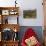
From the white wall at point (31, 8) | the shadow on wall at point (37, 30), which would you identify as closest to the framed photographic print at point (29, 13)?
the white wall at point (31, 8)

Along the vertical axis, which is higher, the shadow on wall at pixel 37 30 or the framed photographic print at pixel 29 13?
the framed photographic print at pixel 29 13

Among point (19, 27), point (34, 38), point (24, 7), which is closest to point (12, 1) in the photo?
point (24, 7)

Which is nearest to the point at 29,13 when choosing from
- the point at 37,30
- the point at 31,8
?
the point at 31,8

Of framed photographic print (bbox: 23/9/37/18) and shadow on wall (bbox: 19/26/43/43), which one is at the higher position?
framed photographic print (bbox: 23/9/37/18)

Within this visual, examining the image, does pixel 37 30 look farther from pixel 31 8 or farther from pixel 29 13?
pixel 31 8

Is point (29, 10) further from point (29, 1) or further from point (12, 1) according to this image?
point (12, 1)

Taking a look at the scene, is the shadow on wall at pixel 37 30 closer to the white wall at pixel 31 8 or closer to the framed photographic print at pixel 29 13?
the white wall at pixel 31 8

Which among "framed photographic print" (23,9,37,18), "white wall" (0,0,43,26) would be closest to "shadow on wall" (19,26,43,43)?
"white wall" (0,0,43,26)

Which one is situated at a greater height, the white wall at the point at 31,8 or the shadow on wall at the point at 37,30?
the white wall at the point at 31,8

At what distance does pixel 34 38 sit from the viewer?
185 inches

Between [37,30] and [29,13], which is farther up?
[29,13]

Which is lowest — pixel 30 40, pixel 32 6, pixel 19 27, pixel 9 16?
pixel 30 40

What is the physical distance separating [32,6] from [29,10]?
166 mm

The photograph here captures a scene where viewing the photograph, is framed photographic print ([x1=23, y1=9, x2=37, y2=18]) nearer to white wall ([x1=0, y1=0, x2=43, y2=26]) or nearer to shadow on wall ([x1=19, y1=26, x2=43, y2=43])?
white wall ([x1=0, y1=0, x2=43, y2=26])
